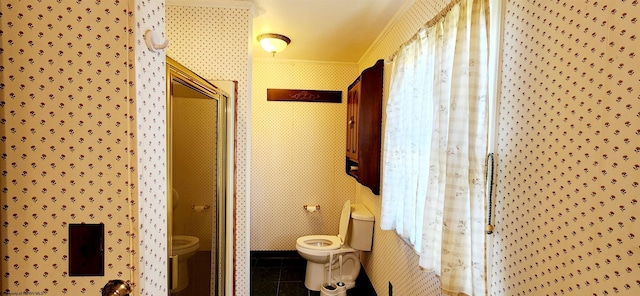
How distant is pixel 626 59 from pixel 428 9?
1.18 meters

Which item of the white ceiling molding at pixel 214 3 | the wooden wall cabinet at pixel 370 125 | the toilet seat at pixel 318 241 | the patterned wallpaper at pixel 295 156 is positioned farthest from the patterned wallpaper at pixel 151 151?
the patterned wallpaper at pixel 295 156

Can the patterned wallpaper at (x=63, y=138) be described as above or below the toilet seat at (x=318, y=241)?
above

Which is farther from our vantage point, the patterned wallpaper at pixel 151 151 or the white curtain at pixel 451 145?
the white curtain at pixel 451 145

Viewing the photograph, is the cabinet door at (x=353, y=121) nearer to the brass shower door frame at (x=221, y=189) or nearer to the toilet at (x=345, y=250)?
the toilet at (x=345, y=250)

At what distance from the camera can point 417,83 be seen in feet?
5.32

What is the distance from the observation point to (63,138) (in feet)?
2.27

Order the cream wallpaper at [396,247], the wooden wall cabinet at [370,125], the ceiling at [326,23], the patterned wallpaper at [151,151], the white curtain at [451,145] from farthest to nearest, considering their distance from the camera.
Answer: the wooden wall cabinet at [370,125] < the ceiling at [326,23] < the cream wallpaper at [396,247] < the white curtain at [451,145] < the patterned wallpaper at [151,151]

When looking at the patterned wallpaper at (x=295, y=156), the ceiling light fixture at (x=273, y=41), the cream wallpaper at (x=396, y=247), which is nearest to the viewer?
the cream wallpaper at (x=396, y=247)

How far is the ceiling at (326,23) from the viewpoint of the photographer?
6.46ft

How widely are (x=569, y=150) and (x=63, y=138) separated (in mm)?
1358

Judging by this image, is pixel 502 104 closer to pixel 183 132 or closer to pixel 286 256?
pixel 183 132

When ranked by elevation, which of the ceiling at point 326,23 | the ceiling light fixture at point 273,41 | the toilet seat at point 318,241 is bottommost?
the toilet seat at point 318,241

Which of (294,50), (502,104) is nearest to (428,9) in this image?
(502,104)

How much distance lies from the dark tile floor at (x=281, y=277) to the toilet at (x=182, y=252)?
5.12 ft
